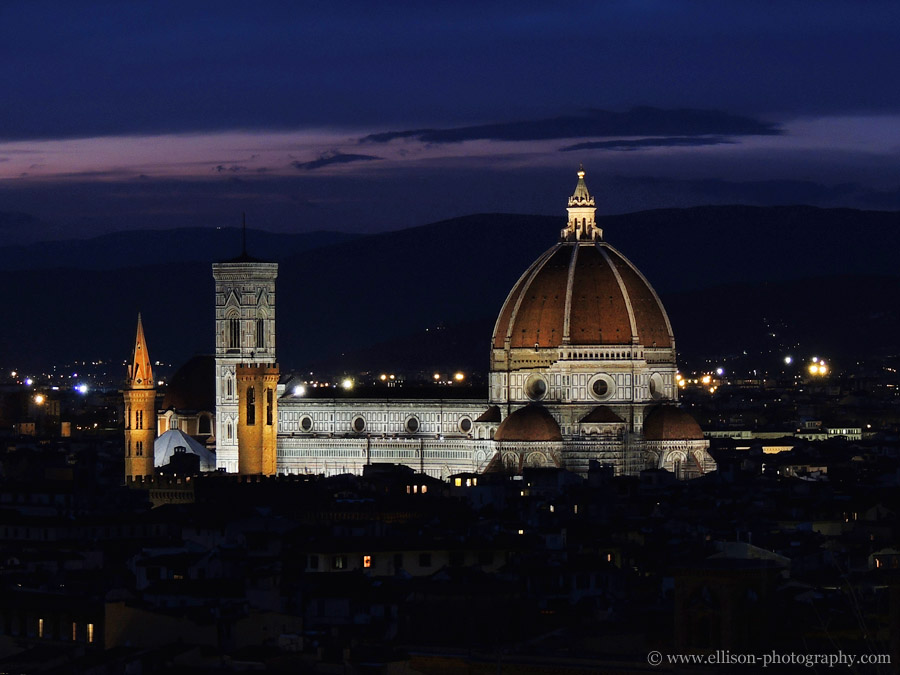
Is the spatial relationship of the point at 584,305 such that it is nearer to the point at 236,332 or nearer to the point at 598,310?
the point at 598,310

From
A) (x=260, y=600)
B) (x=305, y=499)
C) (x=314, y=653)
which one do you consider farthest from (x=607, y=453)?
(x=314, y=653)

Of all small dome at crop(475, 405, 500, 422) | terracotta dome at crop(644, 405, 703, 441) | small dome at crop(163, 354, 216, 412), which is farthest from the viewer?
small dome at crop(163, 354, 216, 412)

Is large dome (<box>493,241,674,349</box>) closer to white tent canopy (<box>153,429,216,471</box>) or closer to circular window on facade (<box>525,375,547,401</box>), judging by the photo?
circular window on facade (<box>525,375,547,401</box>)

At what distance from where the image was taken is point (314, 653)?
190 ft

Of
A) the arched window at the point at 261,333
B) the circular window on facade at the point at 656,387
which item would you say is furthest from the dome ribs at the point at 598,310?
the arched window at the point at 261,333

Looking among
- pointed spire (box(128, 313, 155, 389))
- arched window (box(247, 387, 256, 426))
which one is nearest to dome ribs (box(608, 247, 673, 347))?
arched window (box(247, 387, 256, 426))

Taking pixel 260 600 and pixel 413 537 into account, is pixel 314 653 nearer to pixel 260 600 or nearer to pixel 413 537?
pixel 260 600

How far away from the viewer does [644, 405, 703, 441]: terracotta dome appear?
141 m

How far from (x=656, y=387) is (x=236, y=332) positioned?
18.9m

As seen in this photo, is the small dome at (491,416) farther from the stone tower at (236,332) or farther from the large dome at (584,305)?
the stone tower at (236,332)

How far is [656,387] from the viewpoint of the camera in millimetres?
145375

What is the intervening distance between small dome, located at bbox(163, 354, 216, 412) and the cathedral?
7.62 metres

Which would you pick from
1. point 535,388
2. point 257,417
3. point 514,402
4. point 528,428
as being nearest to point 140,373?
point 257,417

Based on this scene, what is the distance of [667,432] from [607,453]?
2.66m
